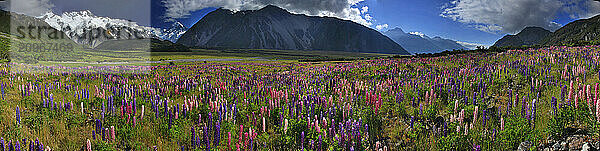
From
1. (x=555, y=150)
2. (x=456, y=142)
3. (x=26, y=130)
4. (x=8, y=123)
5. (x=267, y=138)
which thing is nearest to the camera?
(x=555, y=150)

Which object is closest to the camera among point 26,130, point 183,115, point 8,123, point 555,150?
point 555,150

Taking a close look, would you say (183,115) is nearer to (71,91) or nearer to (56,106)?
(56,106)

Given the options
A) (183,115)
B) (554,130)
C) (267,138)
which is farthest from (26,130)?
(554,130)

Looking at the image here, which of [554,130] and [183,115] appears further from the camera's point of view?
[183,115]

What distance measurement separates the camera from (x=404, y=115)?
16.8ft

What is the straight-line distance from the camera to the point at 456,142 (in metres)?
3.45

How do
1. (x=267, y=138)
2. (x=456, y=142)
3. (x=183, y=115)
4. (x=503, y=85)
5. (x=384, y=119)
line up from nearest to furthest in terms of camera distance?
(x=456, y=142) → (x=267, y=138) → (x=384, y=119) → (x=183, y=115) → (x=503, y=85)

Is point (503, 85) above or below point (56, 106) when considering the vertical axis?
above

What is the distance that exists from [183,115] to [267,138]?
2314 mm

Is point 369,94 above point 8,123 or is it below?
above

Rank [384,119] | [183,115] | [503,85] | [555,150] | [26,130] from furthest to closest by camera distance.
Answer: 1. [503,85]
2. [183,115]
3. [384,119]
4. [26,130]
5. [555,150]

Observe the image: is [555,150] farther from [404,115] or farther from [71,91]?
[71,91]

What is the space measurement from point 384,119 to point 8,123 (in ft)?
21.5

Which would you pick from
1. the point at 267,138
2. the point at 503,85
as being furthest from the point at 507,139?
the point at 503,85
